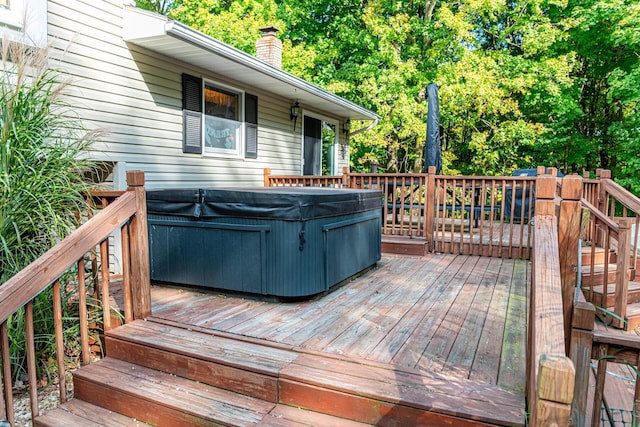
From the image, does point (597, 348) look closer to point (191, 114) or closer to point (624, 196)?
point (624, 196)

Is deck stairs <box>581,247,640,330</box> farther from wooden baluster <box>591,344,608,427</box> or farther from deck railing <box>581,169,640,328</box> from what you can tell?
wooden baluster <box>591,344,608,427</box>

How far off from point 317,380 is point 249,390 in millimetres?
433

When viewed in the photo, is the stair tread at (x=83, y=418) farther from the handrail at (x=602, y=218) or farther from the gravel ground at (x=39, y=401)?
the handrail at (x=602, y=218)

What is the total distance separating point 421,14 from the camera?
47.0ft

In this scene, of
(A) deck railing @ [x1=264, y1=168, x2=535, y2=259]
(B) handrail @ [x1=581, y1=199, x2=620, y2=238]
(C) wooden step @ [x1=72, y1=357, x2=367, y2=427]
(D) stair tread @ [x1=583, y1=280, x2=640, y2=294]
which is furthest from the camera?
(A) deck railing @ [x1=264, y1=168, x2=535, y2=259]

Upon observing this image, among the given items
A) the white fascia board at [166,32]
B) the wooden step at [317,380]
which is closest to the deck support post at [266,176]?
the white fascia board at [166,32]

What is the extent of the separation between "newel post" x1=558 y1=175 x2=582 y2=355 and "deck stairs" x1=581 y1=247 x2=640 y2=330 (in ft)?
6.59

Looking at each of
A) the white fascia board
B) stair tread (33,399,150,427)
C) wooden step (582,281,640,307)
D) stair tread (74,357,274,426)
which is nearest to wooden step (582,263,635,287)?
wooden step (582,281,640,307)

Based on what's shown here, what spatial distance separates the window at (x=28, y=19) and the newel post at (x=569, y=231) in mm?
4264

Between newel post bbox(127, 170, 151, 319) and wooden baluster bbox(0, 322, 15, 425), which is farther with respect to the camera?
newel post bbox(127, 170, 151, 319)

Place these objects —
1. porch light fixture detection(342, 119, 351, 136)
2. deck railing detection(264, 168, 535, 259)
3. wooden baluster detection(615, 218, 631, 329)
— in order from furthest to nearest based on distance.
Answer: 1. porch light fixture detection(342, 119, 351, 136)
2. deck railing detection(264, 168, 535, 259)
3. wooden baluster detection(615, 218, 631, 329)

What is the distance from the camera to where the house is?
421cm

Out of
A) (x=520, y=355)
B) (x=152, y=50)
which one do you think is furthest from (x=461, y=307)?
(x=152, y=50)

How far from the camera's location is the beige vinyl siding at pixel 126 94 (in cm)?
420
